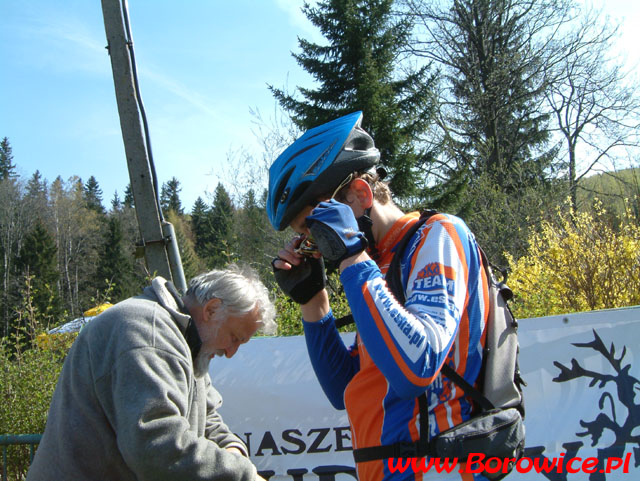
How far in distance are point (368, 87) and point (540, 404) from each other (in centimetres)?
1368

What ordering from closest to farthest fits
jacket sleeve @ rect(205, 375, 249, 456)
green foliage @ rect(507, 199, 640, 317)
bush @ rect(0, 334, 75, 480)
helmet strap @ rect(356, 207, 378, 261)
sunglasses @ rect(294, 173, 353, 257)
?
helmet strap @ rect(356, 207, 378, 261) → sunglasses @ rect(294, 173, 353, 257) → jacket sleeve @ rect(205, 375, 249, 456) → bush @ rect(0, 334, 75, 480) → green foliage @ rect(507, 199, 640, 317)

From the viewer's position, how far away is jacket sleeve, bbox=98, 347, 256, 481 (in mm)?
1793

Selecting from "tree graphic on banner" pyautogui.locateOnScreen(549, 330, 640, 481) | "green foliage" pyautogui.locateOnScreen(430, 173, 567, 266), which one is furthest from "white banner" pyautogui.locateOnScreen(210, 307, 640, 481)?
"green foliage" pyautogui.locateOnScreen(430, 173, 567, 266)

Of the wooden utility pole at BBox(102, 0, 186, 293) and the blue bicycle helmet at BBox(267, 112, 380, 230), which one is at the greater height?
the wooden utility pole at BBox(102, 0, 186, 293)

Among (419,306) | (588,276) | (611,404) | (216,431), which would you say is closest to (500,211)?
(588,276)

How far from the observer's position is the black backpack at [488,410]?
1389 mm

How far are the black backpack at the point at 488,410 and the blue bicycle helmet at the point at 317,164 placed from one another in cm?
31

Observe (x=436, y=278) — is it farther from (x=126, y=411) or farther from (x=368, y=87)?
(x=368, y=87)

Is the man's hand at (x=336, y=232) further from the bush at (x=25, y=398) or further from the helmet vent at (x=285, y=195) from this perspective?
the bush at (x=25, y=398)

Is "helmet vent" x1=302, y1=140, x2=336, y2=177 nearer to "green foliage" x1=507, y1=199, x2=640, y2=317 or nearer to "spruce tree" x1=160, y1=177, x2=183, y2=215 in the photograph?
"green foliage" x1=507, y1=199, x2=640, y2=317

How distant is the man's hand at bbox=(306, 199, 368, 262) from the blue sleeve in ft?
2.13

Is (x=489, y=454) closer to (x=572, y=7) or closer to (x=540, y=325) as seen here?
(x=540, y=325)

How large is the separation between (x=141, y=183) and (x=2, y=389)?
2134mm

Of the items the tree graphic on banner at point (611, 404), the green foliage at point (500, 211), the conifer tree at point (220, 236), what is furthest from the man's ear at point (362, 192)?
the green foliage at point (500, 211)
